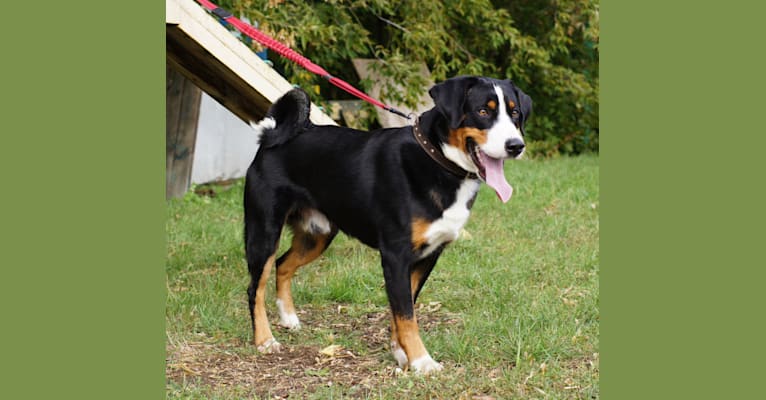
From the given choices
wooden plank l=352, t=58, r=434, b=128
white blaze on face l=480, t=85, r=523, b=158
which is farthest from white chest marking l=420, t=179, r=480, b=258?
wooden plank l=352, t=58, r=434, b=128

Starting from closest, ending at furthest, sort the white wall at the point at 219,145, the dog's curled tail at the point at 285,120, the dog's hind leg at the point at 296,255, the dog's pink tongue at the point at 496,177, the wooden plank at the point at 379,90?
the dog's pink tongue at the point at 496,177 < the dog's curled tail at the point at 285,120 < the dog's hind leg at the point at 296,255 < the white wall at the point at 219,145 < the wooden plank at the point at 379,90

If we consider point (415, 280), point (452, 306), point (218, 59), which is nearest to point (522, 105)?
point (415, 280)

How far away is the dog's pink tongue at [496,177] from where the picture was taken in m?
3.67

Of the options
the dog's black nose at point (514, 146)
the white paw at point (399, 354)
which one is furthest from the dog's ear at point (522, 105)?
the white paw at point (399, 354)

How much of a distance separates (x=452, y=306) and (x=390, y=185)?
4.19 ft

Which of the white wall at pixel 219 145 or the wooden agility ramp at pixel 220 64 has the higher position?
the wooden agility ramp at pixel 220 64

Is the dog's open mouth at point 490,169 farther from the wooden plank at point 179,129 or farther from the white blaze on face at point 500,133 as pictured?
the wooden plank at point 179,129

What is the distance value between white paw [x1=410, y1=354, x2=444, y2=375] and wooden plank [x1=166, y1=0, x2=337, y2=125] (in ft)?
6.57

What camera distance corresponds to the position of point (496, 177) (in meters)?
3.70

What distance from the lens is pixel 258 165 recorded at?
4426 millimetres

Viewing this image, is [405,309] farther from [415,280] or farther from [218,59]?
[218,59]

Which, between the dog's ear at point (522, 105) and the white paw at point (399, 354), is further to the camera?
the white paw at point (399, 354)

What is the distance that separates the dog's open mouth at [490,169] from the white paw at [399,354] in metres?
0.89

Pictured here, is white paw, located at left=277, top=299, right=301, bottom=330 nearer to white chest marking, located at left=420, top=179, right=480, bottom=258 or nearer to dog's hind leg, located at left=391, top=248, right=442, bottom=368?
dog's hind leg, located at left=391, top=248, right=442, bottom=368
